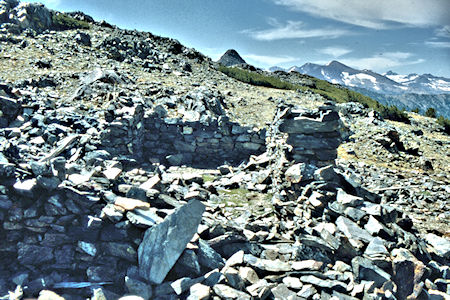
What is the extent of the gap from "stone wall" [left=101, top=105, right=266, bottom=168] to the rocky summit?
0.05m

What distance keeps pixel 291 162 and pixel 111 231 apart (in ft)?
17.8

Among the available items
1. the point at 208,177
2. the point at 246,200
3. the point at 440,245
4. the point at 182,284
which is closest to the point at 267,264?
the point at 182,284

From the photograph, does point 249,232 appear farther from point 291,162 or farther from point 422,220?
point 422,220

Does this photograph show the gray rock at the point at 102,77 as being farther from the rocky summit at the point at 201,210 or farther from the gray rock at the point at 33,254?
the gray rock at the point at 33,254

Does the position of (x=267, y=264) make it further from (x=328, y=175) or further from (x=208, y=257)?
(x=328, y=175)

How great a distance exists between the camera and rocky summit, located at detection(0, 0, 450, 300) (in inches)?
167

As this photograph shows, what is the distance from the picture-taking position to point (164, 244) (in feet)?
13.9

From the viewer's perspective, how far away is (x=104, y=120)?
11117 mm

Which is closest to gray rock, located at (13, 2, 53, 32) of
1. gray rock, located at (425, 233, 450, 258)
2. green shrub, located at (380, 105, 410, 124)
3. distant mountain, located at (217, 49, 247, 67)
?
gray rock, located at (425, 233, 450, 258)

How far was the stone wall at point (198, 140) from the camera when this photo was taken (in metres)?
12.7

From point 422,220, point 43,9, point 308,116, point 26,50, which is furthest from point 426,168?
point 43,9

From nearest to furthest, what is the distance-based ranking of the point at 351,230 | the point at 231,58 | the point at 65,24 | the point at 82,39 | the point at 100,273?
the point at 100,273, the point at 351,230, the point at 82,39, the point at 65,24, the point at 231,58

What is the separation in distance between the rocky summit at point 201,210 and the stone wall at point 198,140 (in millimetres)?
52

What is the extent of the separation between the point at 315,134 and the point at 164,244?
215 inches
